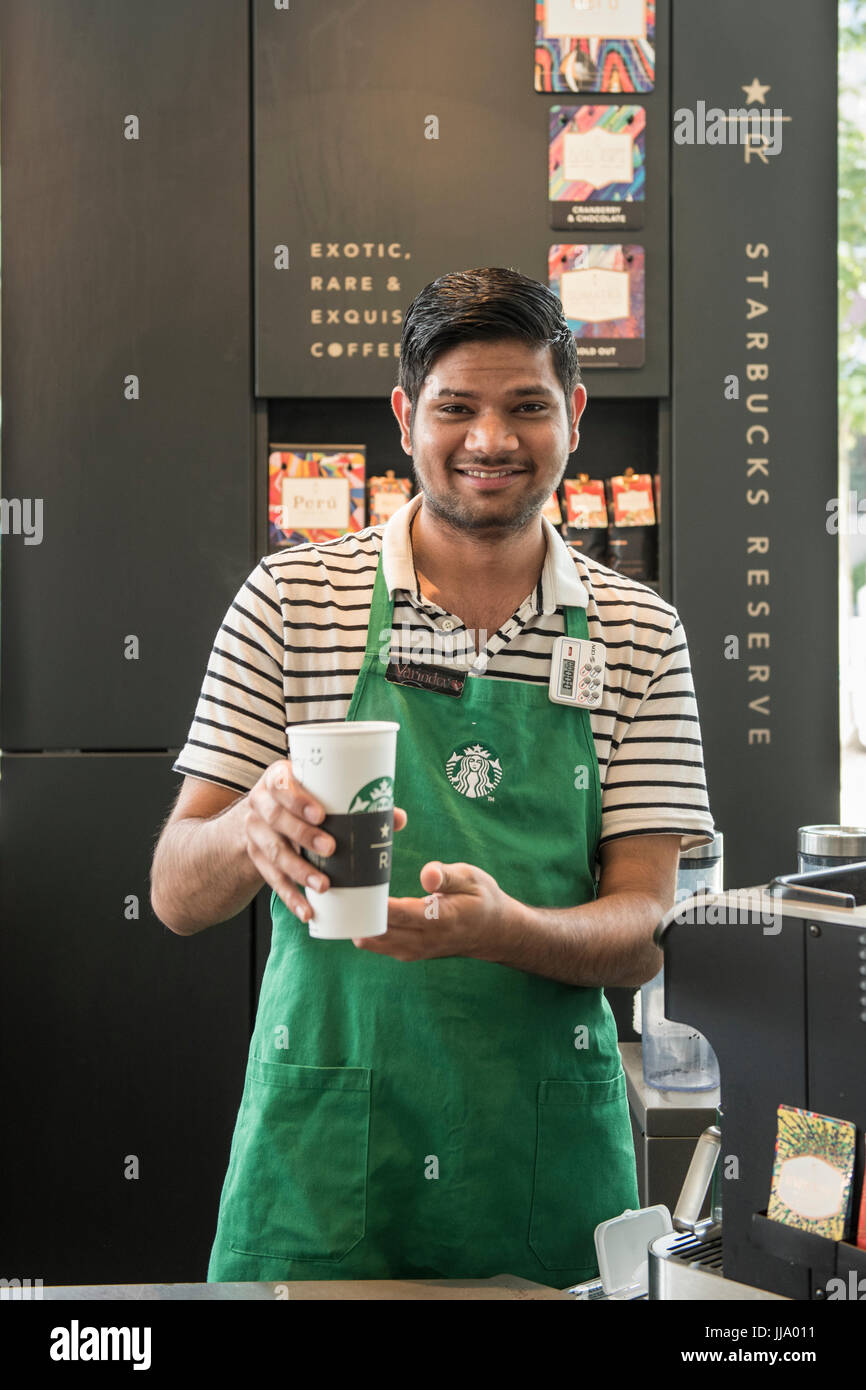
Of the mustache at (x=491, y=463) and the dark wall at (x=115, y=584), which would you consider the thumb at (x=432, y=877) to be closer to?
the mustache at (x=491, y=463)

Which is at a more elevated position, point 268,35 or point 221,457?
point 268,35

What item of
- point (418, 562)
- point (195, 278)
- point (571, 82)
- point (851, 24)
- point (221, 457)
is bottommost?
point (418, 562)

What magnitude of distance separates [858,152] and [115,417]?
7.77ft

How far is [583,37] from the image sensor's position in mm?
2459

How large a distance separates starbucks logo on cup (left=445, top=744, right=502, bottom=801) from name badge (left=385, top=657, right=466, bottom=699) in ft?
0.22

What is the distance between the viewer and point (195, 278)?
8.19ft

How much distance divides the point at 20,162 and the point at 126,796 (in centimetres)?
128

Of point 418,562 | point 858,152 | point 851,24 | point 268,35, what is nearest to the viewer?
point 418,562

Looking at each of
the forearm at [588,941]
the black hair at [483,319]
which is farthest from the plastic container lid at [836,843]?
the black hair at [483,319]

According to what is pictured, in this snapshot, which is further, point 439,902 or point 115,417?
point 115,417

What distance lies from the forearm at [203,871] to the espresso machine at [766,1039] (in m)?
0.46
